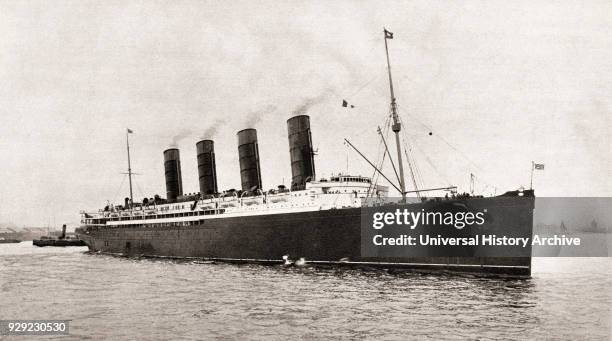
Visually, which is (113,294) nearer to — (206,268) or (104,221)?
(206,268)

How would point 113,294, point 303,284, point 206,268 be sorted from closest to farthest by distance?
point 113,294 → point 303,284 → point 206,268

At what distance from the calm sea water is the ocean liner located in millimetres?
2276

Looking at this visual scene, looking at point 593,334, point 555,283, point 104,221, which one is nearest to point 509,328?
point 593,334

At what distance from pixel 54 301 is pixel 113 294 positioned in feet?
7.59

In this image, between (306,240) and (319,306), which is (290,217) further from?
(319,306)

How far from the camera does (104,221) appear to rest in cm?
5697

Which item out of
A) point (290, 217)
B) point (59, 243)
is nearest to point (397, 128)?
point (290, 217)

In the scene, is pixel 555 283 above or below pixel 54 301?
below

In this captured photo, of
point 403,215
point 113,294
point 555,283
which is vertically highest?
point 403,215

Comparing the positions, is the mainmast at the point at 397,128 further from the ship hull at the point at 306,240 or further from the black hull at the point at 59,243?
the black hull at the point at 59,243

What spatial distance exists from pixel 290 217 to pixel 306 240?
1821 mm

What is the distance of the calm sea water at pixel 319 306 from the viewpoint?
1331 cm

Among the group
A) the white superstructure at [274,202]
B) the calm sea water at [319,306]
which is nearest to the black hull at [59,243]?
the white superstructure at [274,202]

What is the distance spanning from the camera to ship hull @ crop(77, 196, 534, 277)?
80.4 feet
